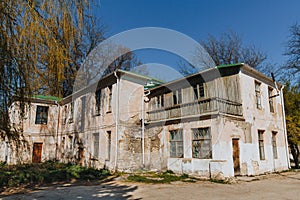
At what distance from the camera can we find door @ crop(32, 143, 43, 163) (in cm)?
1844

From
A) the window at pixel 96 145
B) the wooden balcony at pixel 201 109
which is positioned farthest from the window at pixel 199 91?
the window at pixel 96 145

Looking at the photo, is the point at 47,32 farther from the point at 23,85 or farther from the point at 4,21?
the point at 23,85

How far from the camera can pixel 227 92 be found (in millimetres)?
12070

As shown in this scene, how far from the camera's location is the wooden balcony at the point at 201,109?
10742 millimetres

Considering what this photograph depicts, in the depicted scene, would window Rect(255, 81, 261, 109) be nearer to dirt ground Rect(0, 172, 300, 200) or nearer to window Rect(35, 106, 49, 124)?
dirt ground Rect(0, 172, 300, 200)

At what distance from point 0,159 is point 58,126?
4835 mm

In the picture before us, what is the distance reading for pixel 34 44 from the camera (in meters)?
4.54

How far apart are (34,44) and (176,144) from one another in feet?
31.1

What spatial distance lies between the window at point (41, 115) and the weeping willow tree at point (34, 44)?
1586 cm

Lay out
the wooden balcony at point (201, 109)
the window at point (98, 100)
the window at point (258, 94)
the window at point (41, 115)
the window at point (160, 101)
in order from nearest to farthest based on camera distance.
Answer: the wooden balcony at point (201, 109), the window at point (258, 94), the window at point (160, 101), the window at point (98, 100), the window at point (41, 115)

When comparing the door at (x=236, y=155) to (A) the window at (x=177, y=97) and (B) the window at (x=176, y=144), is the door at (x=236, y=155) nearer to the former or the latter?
(B) the window at (x=176, y=144)

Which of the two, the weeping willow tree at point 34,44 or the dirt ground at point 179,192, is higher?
the weeping willow tree at point 34,44

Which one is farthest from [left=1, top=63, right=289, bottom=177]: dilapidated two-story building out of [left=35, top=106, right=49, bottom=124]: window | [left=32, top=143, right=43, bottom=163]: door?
[left=35, top=106, right=49, bottom=124]: window

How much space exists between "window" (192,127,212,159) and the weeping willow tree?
25.9 feet
